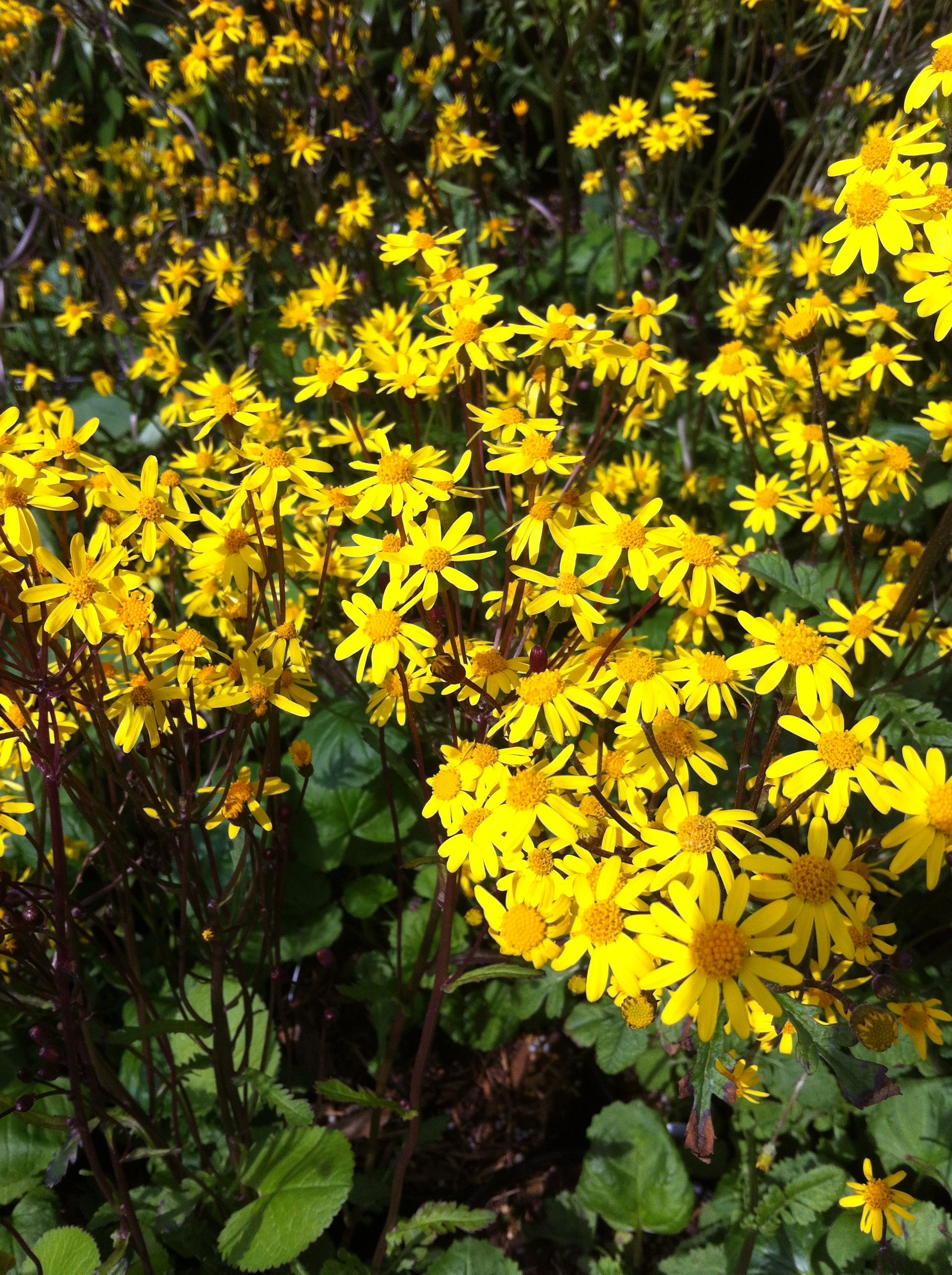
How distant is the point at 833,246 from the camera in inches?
136

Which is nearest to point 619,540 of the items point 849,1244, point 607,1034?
point 607,1034

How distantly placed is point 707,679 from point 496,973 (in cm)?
62

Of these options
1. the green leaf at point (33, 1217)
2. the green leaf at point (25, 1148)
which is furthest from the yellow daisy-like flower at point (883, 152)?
the green leaf at point (33, 1217)

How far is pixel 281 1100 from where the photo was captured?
178 centimetres

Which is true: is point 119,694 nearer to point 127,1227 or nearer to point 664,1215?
point 127,1227

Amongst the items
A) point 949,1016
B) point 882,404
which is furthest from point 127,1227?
point 882,404

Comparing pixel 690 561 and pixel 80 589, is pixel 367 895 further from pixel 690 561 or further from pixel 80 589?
pixel 690 561

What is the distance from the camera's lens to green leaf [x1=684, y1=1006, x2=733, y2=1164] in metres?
1.14

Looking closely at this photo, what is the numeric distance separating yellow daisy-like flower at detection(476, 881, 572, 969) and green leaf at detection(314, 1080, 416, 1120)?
1.70 feet

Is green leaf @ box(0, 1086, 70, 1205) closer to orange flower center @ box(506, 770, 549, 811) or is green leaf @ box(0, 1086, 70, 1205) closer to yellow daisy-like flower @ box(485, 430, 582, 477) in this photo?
orange flower center @ box(506, 770, 549, 811)

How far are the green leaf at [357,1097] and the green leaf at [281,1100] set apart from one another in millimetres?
127

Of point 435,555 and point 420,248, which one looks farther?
point 420,248

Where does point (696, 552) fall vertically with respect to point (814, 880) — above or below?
above

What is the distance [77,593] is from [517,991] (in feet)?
4.96
